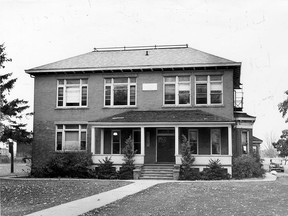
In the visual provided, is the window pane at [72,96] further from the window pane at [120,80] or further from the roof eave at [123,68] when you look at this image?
the window pane at [120,80]

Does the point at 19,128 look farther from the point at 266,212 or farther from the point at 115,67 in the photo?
the point at 266,212

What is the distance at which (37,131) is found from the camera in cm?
3197

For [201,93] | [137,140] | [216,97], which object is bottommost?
[137,140]

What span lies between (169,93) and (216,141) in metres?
4.51

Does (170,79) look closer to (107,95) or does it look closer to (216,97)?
(216,97)

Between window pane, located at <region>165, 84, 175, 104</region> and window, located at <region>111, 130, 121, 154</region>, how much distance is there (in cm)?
401

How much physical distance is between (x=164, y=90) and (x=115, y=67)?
368 cm

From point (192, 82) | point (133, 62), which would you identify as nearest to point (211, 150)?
point (192, 82)

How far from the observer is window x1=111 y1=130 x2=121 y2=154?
101 ft

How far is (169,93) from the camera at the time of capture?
30.5 metres

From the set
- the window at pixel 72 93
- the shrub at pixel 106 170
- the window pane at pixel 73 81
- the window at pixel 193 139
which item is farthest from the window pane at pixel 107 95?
the window at pixel 193 139

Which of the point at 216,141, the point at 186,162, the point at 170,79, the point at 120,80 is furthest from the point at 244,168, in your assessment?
the point at 120,80

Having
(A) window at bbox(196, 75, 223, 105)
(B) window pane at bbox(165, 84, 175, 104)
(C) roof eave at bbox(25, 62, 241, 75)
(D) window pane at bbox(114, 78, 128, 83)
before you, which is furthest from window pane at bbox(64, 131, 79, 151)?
(A) window at bbox(196, 75, 223, 105)

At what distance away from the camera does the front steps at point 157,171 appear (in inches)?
1058
